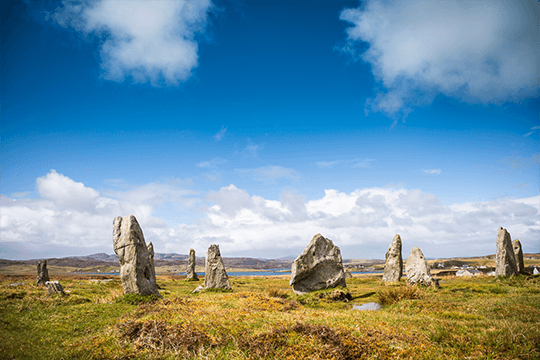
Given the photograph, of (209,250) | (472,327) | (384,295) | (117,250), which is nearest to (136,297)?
(117,250)

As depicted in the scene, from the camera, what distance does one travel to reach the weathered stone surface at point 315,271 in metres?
21.9

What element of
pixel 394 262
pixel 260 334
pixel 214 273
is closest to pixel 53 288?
pixel 214 273

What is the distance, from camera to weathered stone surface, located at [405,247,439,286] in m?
23.6

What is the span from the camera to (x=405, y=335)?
9109 mm

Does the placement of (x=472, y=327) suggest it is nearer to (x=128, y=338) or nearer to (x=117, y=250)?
(x=128, y=338)

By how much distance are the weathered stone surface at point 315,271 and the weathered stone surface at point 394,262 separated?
11532 millimetres

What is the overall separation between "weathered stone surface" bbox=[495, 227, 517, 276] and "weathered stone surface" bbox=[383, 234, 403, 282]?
27.3 ft

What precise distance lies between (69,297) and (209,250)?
11.1 m

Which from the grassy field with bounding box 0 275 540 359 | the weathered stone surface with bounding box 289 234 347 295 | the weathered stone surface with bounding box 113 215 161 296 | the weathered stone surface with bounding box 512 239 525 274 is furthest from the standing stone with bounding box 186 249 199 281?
the weathered stone surface with bounding box 512 239 525 274

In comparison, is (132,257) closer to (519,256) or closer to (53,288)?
(53,288)

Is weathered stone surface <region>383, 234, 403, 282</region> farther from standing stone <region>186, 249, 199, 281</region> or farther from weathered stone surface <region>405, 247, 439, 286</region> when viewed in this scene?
standing stone <region>186, 249, 199, 281</region>

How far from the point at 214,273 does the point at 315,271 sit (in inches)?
341

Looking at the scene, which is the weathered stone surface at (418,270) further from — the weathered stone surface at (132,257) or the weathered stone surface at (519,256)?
the weathered stone surface at (132,257)

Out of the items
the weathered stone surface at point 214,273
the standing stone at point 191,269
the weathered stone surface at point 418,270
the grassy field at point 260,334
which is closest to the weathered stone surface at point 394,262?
the weathered stone surface at point 418,270
